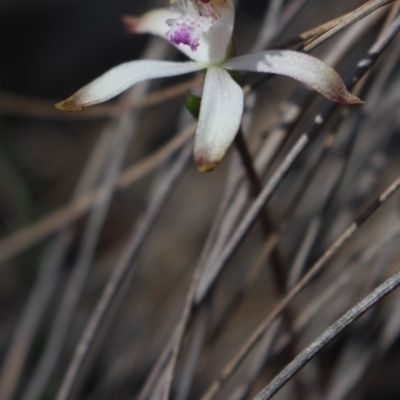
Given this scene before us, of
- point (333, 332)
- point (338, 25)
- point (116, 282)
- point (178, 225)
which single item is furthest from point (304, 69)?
point (178, 225)

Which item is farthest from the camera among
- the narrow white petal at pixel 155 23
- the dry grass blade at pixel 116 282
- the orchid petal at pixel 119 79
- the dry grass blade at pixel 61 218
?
the dry grass blade at pixel 61 218

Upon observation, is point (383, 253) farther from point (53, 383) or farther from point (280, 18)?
point (53, 383)

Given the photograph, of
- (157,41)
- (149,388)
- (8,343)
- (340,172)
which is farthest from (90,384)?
A: (340,172)

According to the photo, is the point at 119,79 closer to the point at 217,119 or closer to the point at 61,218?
the point at 217,119

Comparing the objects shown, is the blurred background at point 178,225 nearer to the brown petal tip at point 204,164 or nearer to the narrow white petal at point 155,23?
the narrow white petal at point 155,23

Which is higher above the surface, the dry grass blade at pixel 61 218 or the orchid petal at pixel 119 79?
the dry grass blade at pixel 61 218

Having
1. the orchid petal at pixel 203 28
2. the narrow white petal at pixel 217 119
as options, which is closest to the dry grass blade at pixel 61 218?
the orchid petal at pixel 203 28

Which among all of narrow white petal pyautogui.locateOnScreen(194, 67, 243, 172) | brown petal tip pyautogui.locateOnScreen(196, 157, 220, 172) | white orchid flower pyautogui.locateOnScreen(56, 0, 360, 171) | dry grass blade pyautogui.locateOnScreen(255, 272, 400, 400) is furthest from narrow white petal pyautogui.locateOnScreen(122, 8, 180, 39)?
dry grass blade pyautogui.locateOnScreen(255, 272, 400, 400)
